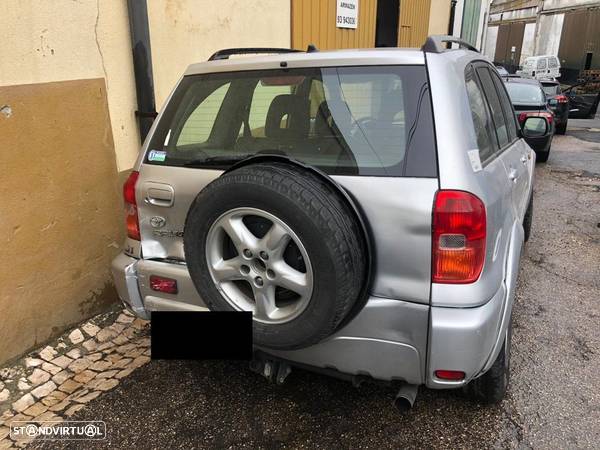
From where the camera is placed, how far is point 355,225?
6.19 ft

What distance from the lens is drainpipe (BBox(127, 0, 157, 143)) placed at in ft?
11.7

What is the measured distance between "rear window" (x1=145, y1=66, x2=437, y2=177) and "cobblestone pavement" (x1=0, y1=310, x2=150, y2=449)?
55.0 inches

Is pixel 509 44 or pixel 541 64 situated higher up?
pixel 509 44

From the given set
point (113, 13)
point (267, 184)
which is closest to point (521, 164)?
point (267, 184)

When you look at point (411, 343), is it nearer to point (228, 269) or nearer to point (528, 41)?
point (228, 269)

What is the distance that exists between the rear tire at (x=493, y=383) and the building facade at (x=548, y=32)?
114 ft

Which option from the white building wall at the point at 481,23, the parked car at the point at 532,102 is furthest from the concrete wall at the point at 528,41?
the parked car at the point at 532,102

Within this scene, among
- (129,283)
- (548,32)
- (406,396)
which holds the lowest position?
(406,396)

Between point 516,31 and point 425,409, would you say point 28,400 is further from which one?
point 516,31

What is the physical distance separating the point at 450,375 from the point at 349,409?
2.51ft

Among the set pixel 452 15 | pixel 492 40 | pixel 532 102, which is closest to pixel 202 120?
pixel 532 102

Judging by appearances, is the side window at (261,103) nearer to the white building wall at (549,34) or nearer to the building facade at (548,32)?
the building facade at (548,32)

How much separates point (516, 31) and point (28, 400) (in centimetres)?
5082

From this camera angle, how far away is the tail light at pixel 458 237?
6.00ft
